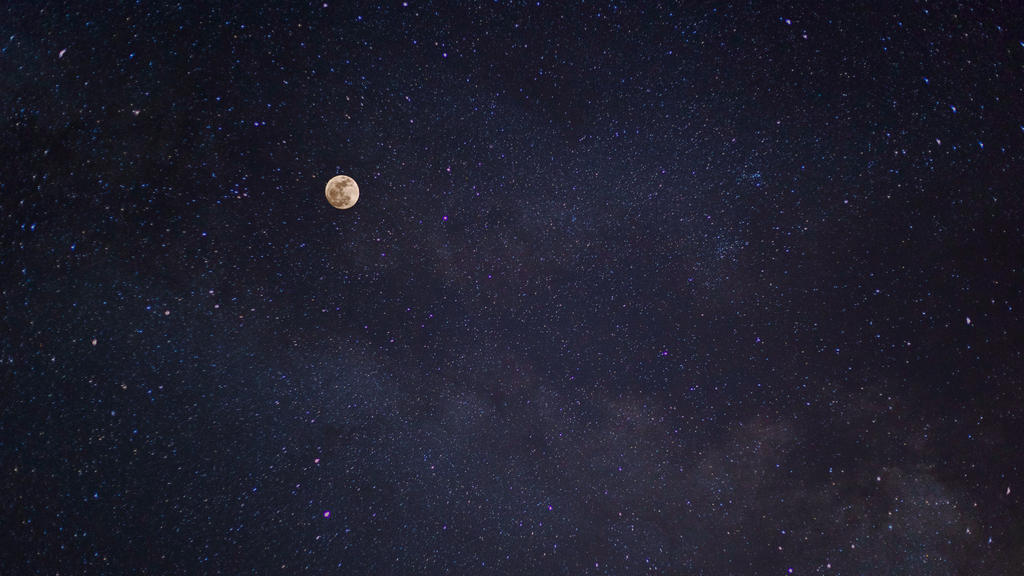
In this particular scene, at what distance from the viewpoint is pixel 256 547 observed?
2.07 metres

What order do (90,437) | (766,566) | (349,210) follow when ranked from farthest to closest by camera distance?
(766,566) → (349,210) → (90,437)

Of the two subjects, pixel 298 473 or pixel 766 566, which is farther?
pixel 766 566

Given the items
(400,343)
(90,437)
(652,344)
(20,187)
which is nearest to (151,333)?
Answer: (90,437)

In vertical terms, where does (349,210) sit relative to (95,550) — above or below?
above

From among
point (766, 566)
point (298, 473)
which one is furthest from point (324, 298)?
point (766, 566)

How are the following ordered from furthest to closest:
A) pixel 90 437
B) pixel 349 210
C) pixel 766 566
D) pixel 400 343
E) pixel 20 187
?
pixel 766 566
pixel 400 343
pixel 349 210
pixel 90 437
pixel 20 187

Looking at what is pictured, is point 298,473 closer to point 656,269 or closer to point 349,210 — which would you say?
point 349,210

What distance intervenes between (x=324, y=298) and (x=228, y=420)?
2.27ft

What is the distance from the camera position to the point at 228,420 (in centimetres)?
199

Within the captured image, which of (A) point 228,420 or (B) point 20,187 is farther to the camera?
(A) point 228,420

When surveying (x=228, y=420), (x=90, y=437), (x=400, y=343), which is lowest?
(x=90, y=437)

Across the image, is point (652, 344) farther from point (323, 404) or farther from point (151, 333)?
point (151, 333)

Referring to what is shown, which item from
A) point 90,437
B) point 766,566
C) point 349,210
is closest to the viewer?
point 90,437

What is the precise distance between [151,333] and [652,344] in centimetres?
227
